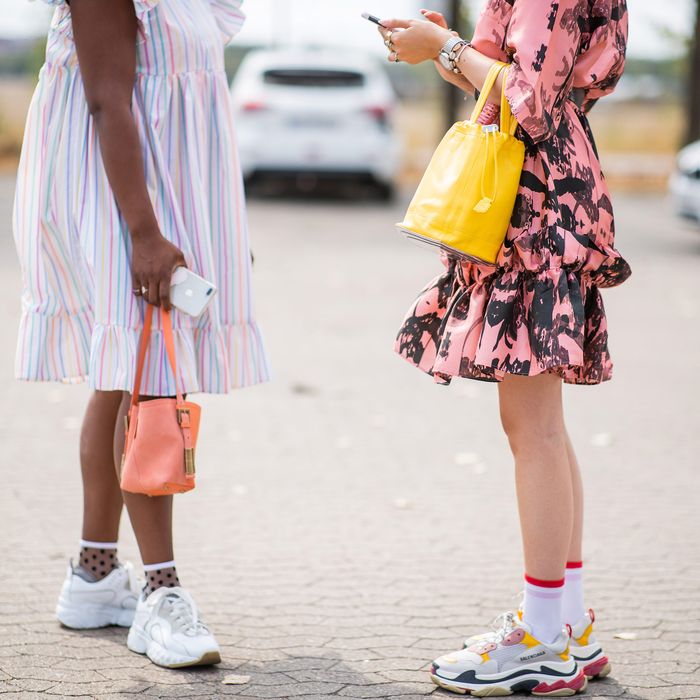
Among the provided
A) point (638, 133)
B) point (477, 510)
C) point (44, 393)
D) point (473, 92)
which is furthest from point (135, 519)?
point (638, 133)

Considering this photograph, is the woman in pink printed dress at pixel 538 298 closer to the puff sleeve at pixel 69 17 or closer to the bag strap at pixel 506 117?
the bag strap at pixel 506 117

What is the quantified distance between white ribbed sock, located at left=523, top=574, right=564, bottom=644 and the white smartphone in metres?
1.09

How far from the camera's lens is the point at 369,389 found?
6.81m

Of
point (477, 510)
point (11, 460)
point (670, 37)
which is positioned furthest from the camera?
point (670, 37)

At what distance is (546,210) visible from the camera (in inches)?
116

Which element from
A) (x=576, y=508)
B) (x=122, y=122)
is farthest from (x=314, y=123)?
(x=576, y=508)

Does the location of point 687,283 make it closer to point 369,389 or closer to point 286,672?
point 369,389

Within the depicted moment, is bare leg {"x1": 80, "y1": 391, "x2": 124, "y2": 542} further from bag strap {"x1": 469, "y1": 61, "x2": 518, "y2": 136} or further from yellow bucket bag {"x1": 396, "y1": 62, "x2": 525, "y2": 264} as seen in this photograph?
bag strap {"x1": 469, "y1": 61, "x2": 518, "y2": 136}

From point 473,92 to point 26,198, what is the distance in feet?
4.06

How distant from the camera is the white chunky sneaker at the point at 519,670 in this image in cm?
308

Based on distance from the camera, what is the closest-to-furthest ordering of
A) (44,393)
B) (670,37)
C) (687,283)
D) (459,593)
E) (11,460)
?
(459,593), (11,460), (44,393), (687,283), (670,37)

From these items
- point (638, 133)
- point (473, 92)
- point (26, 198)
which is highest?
point (473, 92)

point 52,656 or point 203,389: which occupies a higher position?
point 203,389

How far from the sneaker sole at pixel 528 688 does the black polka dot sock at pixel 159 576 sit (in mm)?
810
